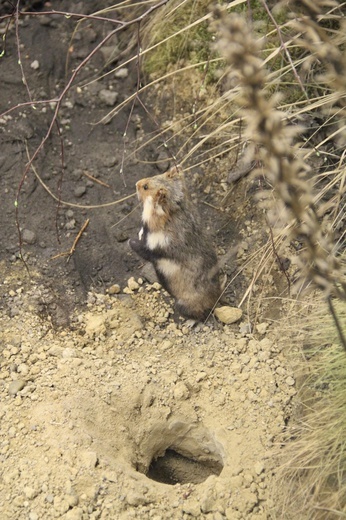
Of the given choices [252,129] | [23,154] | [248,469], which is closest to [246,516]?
[248,469]

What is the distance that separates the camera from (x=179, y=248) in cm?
446

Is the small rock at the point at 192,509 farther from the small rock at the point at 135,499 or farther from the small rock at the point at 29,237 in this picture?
the small rock at the point at 29,237

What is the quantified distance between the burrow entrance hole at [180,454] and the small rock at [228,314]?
80cm

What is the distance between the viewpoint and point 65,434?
12.0 ft

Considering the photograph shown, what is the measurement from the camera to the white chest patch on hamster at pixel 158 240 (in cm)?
448

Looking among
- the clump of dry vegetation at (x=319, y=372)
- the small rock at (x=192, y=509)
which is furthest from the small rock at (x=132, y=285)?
the small rock at (x=192, y=509)

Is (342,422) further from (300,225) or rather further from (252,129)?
(252,129)

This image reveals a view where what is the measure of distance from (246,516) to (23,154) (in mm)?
3088

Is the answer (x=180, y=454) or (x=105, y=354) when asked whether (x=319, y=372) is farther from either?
(x=105, y=354)

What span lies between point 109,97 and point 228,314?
6.84ft

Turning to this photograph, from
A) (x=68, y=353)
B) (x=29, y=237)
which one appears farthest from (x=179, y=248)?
(x=29, y=237)

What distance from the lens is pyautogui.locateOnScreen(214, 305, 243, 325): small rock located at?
4.46 m

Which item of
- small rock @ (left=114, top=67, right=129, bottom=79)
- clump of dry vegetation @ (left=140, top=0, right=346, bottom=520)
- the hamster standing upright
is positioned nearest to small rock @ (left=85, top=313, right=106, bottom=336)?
the hamster standing upright

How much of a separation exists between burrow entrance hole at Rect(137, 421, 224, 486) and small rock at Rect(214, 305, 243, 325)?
0.80 metres
